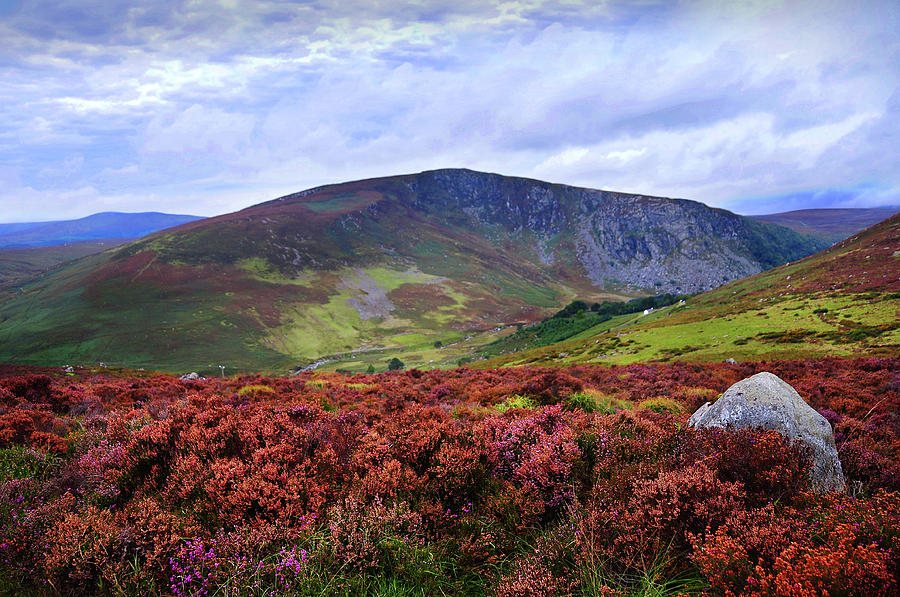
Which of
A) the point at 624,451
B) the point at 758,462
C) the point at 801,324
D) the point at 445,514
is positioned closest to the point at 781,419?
the point at 758,462

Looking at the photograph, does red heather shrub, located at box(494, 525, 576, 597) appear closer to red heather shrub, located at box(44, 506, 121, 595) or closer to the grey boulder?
red heather shrub, located at box(44, 506, 121, 595)

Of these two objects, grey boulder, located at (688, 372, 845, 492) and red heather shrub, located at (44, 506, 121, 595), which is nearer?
red heather shrub, located at (44, 506, 121, 595)

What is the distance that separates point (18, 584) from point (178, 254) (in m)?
233

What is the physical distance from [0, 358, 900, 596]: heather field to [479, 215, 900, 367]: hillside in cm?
3419

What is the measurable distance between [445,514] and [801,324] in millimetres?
52357

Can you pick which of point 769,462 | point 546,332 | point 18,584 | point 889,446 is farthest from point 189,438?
point 546,332

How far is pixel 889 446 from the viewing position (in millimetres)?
6559

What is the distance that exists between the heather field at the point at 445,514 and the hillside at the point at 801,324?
112 feet

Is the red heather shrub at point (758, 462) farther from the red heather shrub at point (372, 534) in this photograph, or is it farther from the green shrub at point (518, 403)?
the green shrub at point (518, 403)

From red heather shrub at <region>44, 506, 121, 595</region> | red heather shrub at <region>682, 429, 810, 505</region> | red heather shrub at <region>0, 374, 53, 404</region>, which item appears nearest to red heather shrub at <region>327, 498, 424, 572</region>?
red heather shrub at <region>44, 506, 121, 595</region>

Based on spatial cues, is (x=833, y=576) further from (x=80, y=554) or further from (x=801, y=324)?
(x=801, y=324)

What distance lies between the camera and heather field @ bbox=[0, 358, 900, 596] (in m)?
3.18

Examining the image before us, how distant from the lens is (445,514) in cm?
433

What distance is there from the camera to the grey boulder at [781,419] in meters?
5.38
